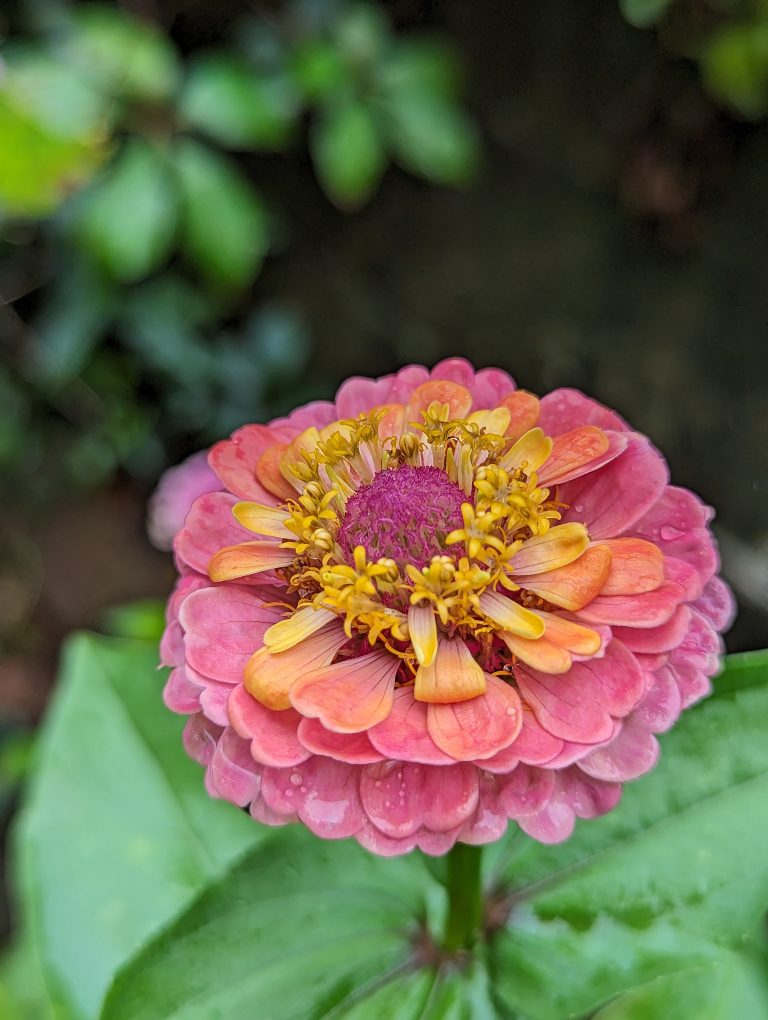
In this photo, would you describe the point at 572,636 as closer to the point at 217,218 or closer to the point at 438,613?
the point at 438,613

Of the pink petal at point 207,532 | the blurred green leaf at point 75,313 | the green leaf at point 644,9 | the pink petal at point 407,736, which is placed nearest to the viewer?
the pink petal at point 407,736

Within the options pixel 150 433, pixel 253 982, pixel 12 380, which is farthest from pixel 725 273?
pixel 12 380

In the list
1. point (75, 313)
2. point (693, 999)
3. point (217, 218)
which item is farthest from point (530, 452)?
point (75, 313)

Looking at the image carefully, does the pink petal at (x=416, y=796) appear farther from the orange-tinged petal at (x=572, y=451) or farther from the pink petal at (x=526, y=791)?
the orange-tinged petal at (x=572, y=451)

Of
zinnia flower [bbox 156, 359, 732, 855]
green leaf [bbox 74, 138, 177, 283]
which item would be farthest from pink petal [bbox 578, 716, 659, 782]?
green leaf [bbox 74, 138, 177, 283]

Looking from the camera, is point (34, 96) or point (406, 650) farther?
point (34, 96)

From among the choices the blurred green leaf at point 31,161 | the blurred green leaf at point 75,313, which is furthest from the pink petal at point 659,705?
the blurred green leaf at point 75,313

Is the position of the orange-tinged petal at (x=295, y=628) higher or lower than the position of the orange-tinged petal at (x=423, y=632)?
lower

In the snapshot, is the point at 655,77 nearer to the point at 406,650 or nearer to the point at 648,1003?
the point at 406,650
